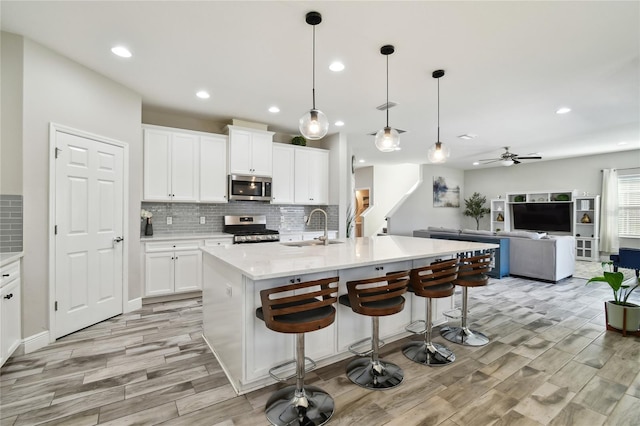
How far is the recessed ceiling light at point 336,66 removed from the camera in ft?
9.85

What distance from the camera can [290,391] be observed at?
204cm

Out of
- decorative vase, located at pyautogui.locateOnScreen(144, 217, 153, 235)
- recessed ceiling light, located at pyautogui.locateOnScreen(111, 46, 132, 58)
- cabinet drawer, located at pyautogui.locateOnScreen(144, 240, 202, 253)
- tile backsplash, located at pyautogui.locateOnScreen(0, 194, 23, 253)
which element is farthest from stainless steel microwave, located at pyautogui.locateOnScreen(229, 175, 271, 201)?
tile backsplash, located at pyautogui.locateOnScreen(0, 194, 23, 253)

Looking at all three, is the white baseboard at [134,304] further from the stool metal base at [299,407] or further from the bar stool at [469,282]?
the bar stool at [469,282]

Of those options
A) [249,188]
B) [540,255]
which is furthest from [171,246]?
[540,255]

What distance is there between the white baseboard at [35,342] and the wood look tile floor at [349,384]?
6 centimetres

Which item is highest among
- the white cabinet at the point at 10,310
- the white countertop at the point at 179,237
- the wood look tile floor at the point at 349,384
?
the white countertop at the point at 179,237

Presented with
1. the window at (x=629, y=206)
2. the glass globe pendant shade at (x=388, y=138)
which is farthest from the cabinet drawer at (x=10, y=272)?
the window at (x=629, y=206)

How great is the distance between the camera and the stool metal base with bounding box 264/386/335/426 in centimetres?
180

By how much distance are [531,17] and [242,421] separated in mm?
3512

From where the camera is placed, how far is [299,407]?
187 centimetres

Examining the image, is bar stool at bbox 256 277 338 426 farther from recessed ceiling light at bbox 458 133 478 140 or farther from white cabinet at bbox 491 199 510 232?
white cabinet at bbox 491 199 510 232

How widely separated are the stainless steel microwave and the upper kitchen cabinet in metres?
0.08

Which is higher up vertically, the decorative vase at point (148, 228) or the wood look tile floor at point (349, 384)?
the decorative vase at point (148, 228)

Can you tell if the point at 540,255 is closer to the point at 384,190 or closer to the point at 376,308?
the point at 376,308
